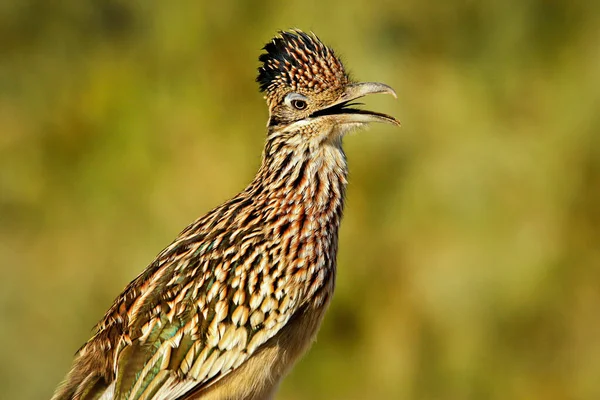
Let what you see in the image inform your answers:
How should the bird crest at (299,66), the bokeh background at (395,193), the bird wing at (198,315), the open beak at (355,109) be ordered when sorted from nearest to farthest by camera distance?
the bird wing at (198,315) < the open beak at (355,109) < the bird crest at (299,66) < the bokeh background at (395,193)

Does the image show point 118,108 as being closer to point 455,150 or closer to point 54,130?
point 54,130

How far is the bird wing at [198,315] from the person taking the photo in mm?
6324

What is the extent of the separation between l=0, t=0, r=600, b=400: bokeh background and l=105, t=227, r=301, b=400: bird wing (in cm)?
458

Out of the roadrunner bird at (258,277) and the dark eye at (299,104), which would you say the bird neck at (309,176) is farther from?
the dark eye at (299,104)

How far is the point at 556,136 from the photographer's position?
453 inches

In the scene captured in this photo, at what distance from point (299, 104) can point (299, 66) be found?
0.76 ft

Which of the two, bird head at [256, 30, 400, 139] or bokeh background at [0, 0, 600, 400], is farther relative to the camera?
bokeh background at [0, 0, 600, 400]

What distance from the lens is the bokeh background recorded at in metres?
11.2

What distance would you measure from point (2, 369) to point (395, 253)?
172 inches

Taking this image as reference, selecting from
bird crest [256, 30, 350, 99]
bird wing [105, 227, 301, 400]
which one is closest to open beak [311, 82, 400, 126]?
bird crest [256, 30, 350, 99]

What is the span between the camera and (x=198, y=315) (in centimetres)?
648

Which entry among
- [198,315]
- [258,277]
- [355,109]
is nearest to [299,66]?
[355,109]

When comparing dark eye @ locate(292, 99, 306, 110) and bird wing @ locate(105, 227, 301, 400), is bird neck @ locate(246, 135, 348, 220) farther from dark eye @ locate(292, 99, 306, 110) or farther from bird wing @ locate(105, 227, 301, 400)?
bird wing @ locate(105, 227, 301, 400)

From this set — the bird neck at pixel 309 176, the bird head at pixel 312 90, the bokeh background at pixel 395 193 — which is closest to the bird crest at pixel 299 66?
the bird head at pixel 312 90
